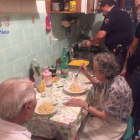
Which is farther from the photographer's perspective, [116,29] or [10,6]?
[116,29]

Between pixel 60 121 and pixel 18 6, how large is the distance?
1033 millimetres

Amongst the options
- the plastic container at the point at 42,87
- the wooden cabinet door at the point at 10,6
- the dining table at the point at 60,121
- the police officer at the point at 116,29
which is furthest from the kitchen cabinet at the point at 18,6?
the police officer at the point at 116,29

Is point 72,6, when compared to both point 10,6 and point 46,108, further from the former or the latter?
point 46,108

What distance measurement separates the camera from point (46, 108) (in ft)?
3.93

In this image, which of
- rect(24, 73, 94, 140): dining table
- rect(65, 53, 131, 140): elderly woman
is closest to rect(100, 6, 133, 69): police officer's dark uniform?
rect(65, 53, 131, 140): elderly woman

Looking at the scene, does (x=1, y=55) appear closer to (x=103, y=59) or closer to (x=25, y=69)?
(x=25, y=69)

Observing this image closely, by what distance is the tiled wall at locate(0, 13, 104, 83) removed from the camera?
4.30 feet

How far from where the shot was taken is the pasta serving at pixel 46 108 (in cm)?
118

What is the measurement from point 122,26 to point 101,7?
592mm

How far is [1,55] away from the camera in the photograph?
49.4 inches

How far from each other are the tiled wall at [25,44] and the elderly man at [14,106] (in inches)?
22.2

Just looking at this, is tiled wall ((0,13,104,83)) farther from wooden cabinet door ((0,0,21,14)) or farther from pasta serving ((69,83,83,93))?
pasta serving ((69,83,83,93))

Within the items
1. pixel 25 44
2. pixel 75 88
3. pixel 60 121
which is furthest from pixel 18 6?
pixel 60 121

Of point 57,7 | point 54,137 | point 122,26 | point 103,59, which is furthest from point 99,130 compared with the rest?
point 122,26
